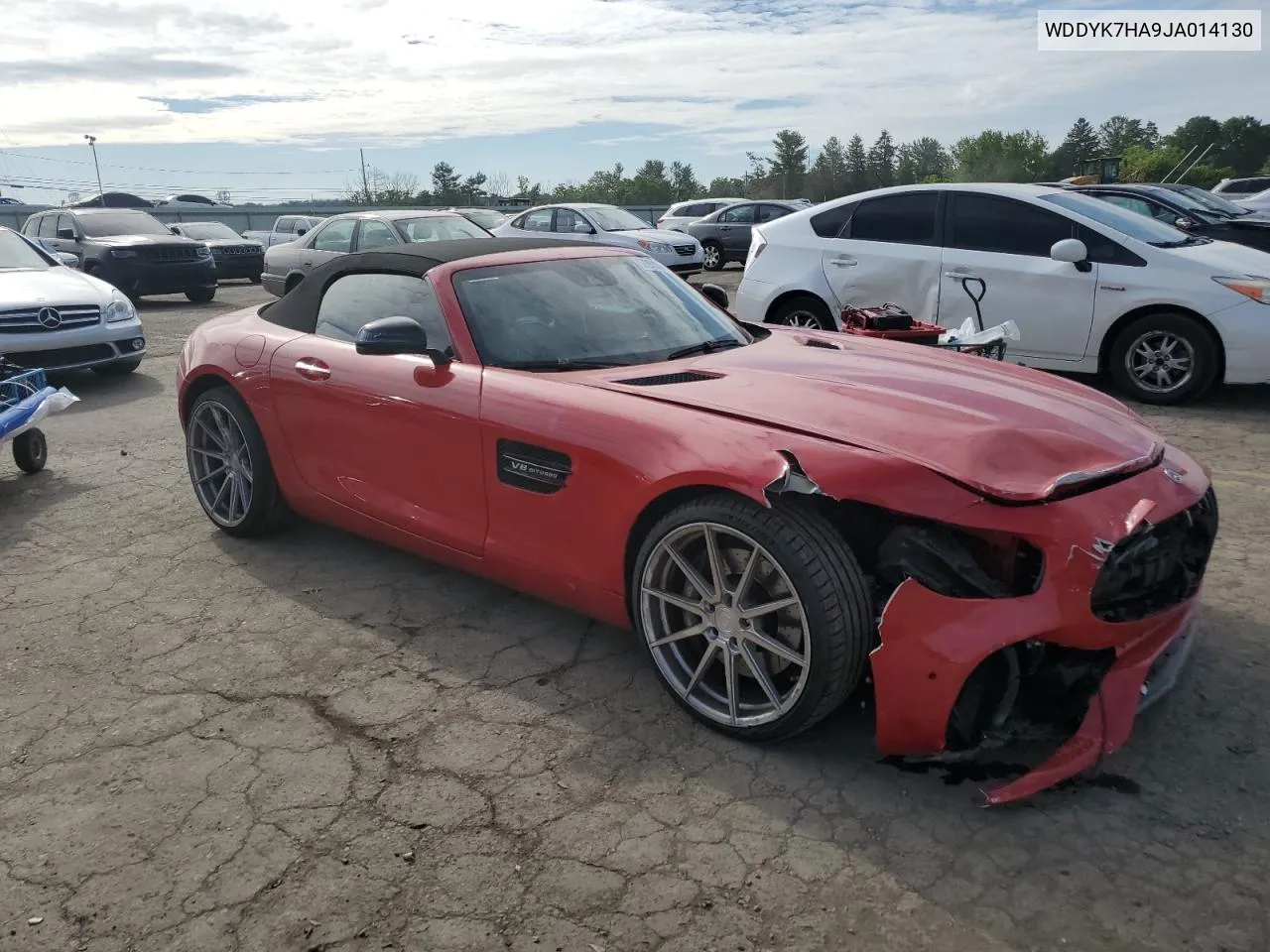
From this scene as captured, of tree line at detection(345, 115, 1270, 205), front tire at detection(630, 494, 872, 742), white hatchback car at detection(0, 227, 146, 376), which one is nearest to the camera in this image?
front tire at detection(630, 494, 872, 742)

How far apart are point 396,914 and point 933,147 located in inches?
5410

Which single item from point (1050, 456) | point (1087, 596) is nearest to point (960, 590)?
point (1087, 596)

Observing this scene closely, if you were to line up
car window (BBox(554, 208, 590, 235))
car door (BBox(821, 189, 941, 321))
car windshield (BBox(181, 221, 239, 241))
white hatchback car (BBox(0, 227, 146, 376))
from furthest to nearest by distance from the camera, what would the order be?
car windshield (BBox(181, 221, 239, 241))
car window (BBox(554, 208, 590, 235))
white hatchback car (BBox(0, 227, 146, 376))
car door (BBox(821, 189, 941, 321))

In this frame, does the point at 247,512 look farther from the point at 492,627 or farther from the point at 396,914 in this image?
the point at 396,914

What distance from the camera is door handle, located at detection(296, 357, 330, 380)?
4086 millimetres

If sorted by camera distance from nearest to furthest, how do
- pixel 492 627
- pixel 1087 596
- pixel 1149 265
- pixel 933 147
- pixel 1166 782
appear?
pixel 1087 596 → pixel 1166 782 → pixel 492 627 → pixel 1149 265 → pixel 933 147

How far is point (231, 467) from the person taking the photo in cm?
468

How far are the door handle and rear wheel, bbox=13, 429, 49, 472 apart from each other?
275 cm

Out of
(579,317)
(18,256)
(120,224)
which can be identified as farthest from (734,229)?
(579,317)

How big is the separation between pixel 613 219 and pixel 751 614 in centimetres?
1492

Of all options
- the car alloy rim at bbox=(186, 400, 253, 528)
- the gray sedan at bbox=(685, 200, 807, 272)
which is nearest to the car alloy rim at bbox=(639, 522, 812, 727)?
the car alloy rim at bbox=(186, 400, 253, 528)

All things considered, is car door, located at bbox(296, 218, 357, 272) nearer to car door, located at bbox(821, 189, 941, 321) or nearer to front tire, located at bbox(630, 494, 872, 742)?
car door, located at bbox(821, 189, 941, 321)

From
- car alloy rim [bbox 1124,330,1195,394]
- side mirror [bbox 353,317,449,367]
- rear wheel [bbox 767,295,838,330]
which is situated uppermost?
side mirror [bbox 353,317,449,367]

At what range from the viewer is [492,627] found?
12.3ft
